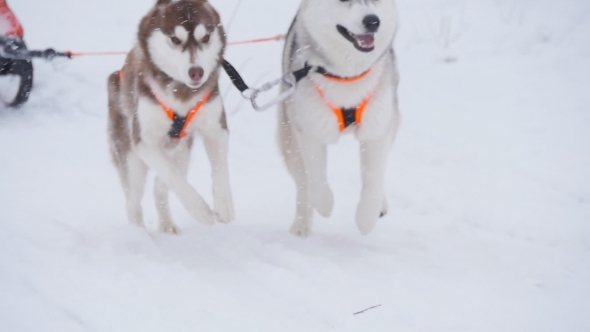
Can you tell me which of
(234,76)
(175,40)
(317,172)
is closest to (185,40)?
(175,40)

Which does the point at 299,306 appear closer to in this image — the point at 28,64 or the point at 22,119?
the point at 22,119

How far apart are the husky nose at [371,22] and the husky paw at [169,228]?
1.56 meters

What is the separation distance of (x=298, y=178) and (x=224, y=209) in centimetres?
71

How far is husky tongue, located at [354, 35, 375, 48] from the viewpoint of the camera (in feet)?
8.82

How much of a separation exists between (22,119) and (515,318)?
4.18 metres

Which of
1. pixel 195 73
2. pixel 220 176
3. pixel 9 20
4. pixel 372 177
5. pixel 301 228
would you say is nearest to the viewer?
pixel 195 73

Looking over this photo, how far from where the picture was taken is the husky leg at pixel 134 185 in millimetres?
3168

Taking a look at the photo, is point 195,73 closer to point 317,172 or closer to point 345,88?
point 345,88

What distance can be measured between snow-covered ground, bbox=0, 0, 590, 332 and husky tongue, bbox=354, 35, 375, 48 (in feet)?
3.35

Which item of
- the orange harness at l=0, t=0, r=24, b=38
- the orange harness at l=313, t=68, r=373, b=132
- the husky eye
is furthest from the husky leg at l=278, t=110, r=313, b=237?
the orange harness at l=0, t=0, r=24, b=38

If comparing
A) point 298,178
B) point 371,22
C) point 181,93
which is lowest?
point 298,178

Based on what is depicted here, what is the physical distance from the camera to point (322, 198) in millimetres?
3105

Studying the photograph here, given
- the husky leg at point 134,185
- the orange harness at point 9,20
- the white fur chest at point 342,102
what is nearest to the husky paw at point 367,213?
the white fur chest at point 342,102

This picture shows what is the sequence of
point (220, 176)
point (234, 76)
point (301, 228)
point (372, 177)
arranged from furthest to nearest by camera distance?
point (301, 228), point (234, 76), point (372, 177), point (220, 176)
